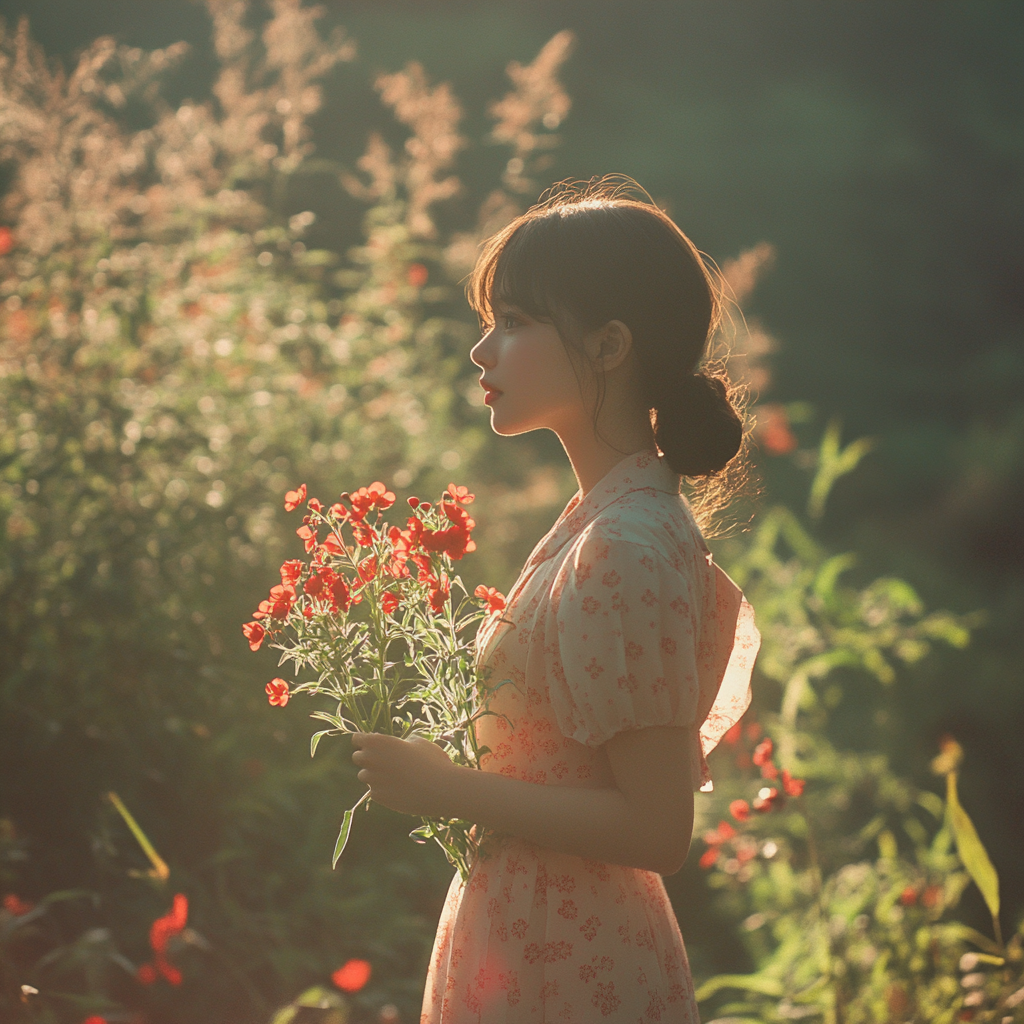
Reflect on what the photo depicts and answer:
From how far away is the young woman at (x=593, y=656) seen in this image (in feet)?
3.70

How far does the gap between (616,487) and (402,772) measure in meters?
0.47

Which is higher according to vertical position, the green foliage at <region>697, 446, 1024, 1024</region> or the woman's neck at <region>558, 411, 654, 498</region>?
the woman's neck at <region>558, 411, 654, 498</region>

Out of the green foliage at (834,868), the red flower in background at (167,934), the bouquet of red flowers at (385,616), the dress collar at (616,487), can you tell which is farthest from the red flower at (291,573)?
the green foliage at (834,868)

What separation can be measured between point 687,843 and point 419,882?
1727 mm

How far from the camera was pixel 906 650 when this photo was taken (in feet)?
8.94

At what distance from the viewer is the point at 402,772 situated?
3.76 ft

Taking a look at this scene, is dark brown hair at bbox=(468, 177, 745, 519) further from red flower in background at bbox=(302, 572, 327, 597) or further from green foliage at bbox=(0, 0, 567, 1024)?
green foliage at bbox=(0, 0, 567, 1024)

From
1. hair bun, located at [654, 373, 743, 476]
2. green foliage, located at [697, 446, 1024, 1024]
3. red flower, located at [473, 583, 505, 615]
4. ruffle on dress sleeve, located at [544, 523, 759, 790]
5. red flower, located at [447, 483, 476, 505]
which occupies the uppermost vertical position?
hair bun, located at [654, 373, 743, 476]

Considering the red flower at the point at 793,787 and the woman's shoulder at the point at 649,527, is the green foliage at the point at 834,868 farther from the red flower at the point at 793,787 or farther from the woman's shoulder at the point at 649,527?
the woman's shoulder at the point at 649,527

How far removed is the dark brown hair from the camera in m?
1.29

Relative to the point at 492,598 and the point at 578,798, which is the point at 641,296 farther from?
the point at 578,798

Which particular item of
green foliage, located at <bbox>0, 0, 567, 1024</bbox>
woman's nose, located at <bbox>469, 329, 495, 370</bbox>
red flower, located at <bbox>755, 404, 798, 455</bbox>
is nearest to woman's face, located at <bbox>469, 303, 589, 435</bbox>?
woman's nose, located at <bbox>469, 329, 495, 370</bbox>

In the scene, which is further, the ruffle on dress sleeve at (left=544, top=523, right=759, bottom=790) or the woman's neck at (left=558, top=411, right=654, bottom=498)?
the woman's neck at (left=558, top=411, right=654, bottom=498)

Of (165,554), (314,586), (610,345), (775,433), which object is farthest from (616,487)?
(775,433)
